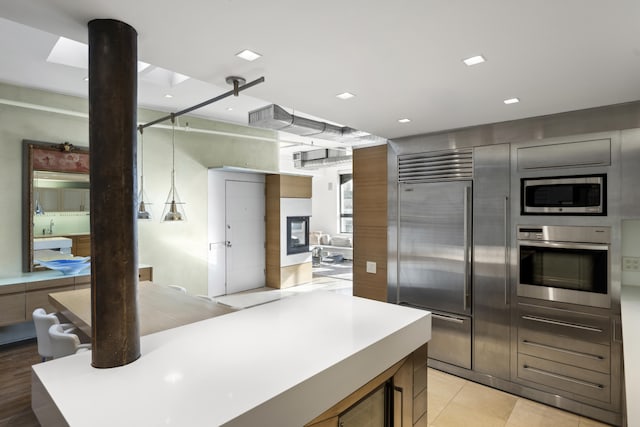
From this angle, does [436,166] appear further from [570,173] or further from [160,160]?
[160,160]

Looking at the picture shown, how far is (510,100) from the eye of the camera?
2.60 meters

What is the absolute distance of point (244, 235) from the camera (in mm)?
6820

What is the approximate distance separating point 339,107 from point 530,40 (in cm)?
139

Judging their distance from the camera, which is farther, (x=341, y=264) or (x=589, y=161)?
(x=341, y=264)

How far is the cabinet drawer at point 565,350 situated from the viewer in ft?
8.97

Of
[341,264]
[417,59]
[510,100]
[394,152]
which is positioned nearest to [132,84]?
[417,59]

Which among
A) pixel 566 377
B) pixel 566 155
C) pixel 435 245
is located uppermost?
pixel 566 155

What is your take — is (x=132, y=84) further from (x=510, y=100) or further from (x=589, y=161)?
(x=589, y=161)

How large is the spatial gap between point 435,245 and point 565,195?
3.80 ft

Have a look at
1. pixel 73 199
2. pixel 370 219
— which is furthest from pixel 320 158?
pixel 73 199

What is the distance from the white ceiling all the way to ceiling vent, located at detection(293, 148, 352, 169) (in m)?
5.74

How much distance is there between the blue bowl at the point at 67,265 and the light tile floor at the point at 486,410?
13.4 feet

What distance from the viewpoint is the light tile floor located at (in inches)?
107

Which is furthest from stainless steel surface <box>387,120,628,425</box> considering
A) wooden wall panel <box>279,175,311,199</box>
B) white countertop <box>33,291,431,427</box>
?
wooden wall panel <box>279,175,311,199</box>
